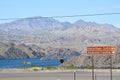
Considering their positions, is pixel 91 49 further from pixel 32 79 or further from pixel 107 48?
pixel 32 79

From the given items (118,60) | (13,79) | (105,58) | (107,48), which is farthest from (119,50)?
(107,48)

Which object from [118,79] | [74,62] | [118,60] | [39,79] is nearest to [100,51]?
[118,79]

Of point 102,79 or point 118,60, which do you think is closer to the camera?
point 102,79

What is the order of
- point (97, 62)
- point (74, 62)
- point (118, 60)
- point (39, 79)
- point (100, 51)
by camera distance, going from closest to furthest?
point (100, 51) → point (39, 79) → point (118, 60) → point (97, 62) → point (74, 62)

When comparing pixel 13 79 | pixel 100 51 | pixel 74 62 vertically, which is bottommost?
pixel 74 62

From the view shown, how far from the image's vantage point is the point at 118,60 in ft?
402

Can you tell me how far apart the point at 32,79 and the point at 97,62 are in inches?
3415

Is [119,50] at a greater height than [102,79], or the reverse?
[102,79]

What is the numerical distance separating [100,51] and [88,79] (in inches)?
599

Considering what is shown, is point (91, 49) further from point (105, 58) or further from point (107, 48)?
point (105, 58)

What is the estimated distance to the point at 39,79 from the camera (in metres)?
50.7

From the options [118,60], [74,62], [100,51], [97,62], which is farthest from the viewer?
[74,62]

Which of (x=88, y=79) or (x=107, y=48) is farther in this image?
(x=88, y=79)

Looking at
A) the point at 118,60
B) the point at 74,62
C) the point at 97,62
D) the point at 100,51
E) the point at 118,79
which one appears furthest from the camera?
the point at 74,62
